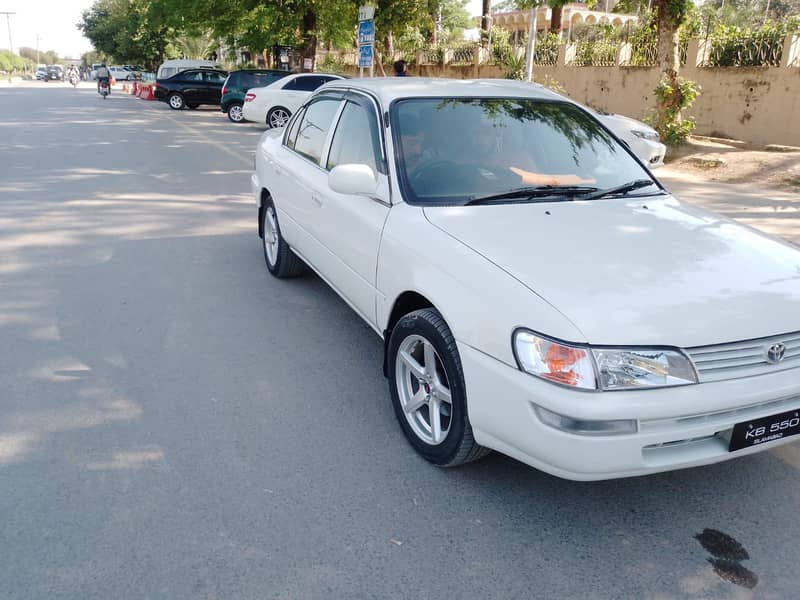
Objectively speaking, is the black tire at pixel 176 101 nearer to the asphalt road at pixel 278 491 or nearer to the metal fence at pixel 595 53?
the metal fence at pixel 595 53

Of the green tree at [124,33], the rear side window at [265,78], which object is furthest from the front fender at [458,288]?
the green tree at [124,33]

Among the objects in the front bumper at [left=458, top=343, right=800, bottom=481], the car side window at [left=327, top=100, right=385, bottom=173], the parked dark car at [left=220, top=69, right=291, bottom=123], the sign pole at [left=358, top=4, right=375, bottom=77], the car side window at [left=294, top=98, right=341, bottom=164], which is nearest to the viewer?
the front bumper at [left=458, top=343, right=800, bottom=481]

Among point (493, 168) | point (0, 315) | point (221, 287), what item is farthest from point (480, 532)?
point (0, 315)

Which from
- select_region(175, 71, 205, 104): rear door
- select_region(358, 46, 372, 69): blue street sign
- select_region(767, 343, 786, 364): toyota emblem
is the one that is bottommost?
select_region(767, 343, 786, 364): toyota emblem

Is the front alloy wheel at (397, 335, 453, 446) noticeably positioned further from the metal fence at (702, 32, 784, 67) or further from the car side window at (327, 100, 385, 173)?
the metal fence at (702, 32, 784, 67)

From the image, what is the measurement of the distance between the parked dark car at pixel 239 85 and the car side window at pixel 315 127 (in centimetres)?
1790

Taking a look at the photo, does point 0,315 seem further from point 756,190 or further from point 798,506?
point 756,190

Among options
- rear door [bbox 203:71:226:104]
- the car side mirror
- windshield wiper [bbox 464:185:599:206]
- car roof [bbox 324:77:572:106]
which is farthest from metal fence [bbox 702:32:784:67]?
rear door [bbox 203:71:226:104]

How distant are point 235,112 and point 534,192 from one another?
2029 centimetres

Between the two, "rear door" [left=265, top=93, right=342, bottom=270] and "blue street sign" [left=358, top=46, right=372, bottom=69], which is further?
"blue street sign" [left=358, top=46, right=372, bottom=69]

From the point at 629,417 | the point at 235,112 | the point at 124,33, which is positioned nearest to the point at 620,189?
the point at 629,417

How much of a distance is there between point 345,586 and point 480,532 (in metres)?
0.61

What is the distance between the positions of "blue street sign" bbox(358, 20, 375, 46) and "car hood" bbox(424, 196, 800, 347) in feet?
43.9

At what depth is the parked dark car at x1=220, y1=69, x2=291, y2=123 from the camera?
22.3m
